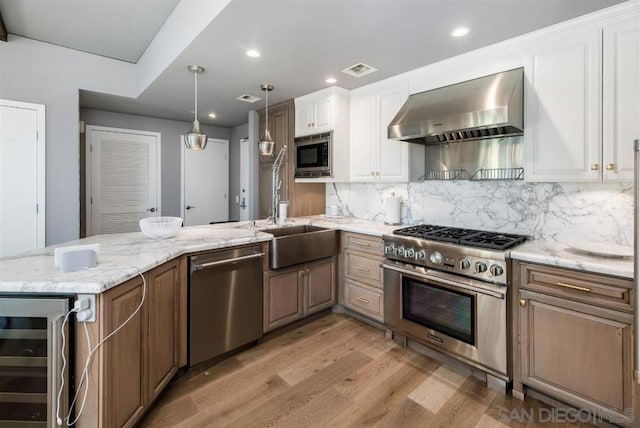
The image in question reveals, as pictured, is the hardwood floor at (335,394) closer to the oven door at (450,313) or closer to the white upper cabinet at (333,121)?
the oven door at (450,313)

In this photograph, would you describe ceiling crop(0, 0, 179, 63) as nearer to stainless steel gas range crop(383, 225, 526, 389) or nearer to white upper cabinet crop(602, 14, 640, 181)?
stainless steel gas range crop(383, 225, 526, 389)

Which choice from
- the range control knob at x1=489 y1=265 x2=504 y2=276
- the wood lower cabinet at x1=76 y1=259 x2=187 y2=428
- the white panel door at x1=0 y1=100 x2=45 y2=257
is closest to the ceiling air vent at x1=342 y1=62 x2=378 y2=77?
the range control knob at x1=489 y1=265 x2=504 y2=276

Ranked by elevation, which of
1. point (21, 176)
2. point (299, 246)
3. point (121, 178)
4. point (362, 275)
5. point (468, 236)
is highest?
point (121, 178)

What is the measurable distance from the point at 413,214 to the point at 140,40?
3.30m

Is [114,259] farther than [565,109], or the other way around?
[565,109]

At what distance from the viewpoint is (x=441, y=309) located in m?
2.31

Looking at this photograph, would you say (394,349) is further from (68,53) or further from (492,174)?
(68,53)

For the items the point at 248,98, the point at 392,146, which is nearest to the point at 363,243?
the point at 392,146

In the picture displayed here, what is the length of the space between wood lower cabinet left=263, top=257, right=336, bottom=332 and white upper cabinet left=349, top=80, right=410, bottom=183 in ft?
3.44

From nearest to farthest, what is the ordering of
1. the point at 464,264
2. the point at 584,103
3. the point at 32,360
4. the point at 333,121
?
the point at 32,360, the point at 584,103, the point at 464,264, the point at 333,121

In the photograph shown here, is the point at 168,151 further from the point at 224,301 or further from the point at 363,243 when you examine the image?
the point at 363,243

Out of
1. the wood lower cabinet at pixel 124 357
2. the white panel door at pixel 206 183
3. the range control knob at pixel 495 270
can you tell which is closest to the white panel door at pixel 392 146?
the range control knob at pixel 495 270

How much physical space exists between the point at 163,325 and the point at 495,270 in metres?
2.14

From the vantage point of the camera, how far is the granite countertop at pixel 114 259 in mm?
1309
